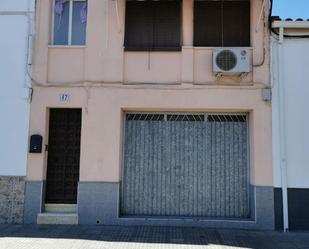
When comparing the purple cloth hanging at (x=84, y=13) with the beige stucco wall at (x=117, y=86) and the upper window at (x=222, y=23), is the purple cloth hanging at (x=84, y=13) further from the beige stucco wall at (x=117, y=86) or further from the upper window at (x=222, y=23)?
the upper window at (x=222, y=23)

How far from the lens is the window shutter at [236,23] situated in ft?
31.9

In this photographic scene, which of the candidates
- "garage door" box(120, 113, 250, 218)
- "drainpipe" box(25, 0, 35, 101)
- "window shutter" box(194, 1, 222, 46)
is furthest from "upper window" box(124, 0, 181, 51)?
"drainpipe" box(25, 0, 35, 101)

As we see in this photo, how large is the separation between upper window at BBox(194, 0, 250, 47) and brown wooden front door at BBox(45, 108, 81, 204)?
3.76 meters

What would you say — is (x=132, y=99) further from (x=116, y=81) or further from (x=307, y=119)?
(x=307, y=119)

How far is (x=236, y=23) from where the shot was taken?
977 centimetres

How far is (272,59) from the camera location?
9.45 meters

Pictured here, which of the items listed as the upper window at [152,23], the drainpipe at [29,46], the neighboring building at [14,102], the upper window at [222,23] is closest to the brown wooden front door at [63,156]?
the neighboring building at [14,102]

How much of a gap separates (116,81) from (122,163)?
6.81 ft

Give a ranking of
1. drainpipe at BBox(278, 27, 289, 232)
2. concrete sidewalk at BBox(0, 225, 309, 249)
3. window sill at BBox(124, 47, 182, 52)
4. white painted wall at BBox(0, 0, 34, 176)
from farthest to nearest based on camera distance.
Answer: window sill at BBox(124, 47, 182, 52) < white painted wall at BBox(0, 0, 34, 176) < drainpipe at BBox(278, 27, 289, 232) < concrete sidewalk at BBox(0, 225, 309, 249)

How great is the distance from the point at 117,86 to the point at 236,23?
3432 mm

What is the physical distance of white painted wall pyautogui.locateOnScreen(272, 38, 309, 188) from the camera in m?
9.19

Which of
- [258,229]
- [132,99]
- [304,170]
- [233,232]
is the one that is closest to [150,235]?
[233,232]

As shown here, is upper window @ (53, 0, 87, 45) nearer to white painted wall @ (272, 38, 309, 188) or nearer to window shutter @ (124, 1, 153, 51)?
window shutter @ (124, 1, 153, 51)

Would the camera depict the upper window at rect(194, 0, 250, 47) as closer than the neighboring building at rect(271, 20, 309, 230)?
No
